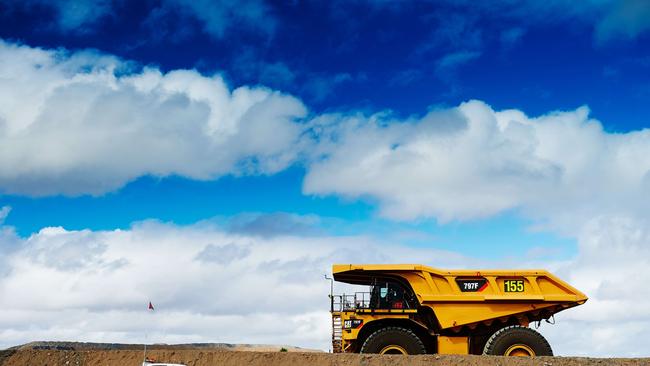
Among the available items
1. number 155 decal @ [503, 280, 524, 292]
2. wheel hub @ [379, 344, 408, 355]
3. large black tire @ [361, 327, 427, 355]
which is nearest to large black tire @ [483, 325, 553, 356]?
number 155 decal @ [503, 280, 524, 292]

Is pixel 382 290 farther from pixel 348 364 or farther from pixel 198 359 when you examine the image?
pixel 198 359

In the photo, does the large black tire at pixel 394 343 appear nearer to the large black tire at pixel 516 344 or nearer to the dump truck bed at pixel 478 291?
the dump truck bed at pixel 478 291

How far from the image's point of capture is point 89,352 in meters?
25.1

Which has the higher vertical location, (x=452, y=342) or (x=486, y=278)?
(x=486, y=278)

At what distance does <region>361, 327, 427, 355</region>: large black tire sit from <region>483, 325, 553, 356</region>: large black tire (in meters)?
2.52

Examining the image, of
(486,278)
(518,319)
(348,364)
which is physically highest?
(486,278)

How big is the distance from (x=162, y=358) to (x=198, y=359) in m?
1.45

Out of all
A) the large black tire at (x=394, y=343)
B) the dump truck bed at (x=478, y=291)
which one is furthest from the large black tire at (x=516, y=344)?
the large black tire at (x=394, y=343)

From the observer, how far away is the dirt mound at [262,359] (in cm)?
2227

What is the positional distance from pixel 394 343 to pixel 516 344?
4.42 meters

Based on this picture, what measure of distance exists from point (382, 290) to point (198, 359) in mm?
7152

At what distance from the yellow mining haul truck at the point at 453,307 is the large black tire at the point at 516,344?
0.11 ft

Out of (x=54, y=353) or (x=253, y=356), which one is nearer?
(x=253, y=356)

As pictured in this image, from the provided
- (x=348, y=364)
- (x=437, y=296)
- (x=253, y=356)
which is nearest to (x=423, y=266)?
(x=437, y=296)
